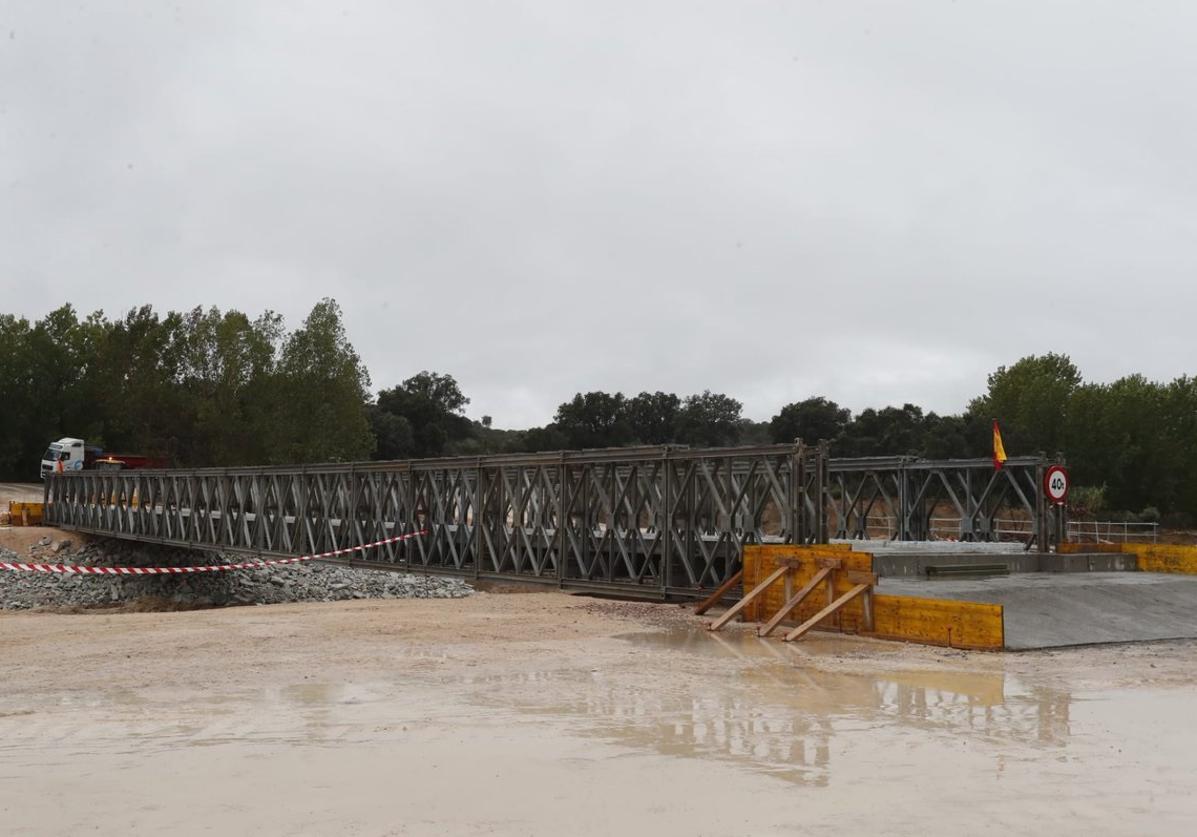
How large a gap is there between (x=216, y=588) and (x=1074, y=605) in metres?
38.0

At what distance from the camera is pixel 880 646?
17.2 metres

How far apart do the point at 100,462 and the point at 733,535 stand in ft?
162

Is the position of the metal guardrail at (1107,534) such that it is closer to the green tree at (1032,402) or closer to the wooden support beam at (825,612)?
the green tree at (1032,402)

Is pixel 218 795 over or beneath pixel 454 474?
beneath

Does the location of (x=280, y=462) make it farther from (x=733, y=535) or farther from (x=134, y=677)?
(x=134, y=677)

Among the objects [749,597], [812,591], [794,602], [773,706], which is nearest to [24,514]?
[749,597]

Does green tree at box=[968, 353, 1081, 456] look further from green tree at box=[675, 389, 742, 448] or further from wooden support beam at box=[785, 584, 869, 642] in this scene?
wooden support beam at box=[785, 584, 869, 642]

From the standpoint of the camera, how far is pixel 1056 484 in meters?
26.9

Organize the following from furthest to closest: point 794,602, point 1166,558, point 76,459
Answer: point 76,459, point 1166,558, point 794,602

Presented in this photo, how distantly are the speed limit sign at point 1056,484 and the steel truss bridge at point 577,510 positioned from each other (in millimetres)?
316

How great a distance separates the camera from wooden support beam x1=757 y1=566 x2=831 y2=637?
18.4 m

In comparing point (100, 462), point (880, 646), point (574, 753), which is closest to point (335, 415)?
point (100, 462)

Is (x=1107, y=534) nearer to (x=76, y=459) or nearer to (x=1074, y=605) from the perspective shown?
(x=1074, y=605)

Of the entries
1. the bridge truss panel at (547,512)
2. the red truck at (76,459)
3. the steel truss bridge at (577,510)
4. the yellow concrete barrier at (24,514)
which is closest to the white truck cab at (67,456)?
the red truck at (76,459)
